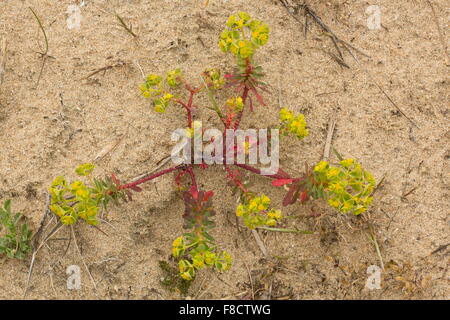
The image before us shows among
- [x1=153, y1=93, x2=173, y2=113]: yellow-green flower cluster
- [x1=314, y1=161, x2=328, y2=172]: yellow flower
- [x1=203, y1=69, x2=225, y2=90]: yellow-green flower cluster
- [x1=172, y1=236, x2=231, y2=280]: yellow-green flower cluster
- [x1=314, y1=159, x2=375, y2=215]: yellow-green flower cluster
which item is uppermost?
[x1=203, y1=69, x2=225, y2=90]: yellow-green flower cluster

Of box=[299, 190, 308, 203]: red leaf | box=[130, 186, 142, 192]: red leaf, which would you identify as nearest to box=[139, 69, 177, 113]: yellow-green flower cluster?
box=[130, 186, 142, 192]: red leaf

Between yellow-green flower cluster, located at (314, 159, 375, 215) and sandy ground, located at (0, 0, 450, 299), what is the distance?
0.30 m

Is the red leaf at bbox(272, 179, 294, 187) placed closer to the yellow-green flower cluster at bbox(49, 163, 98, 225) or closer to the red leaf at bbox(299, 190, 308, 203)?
the red leaf at bbox(299, 190, 308, 203)

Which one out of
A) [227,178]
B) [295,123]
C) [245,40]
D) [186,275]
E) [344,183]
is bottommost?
[186,275]

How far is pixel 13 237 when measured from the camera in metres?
3.01

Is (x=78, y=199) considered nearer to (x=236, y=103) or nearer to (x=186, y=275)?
(x=186, y=275)

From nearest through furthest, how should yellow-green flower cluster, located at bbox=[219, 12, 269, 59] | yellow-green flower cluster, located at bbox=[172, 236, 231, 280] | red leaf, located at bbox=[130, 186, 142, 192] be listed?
yellow-green flower cluster, located at bbox=[172, 236, 231, 280]
yellow-green flower cluster, located at bbox=[219, 12, 269, 59]
red leaf, located at bbox=[130, 186, 142, 192]

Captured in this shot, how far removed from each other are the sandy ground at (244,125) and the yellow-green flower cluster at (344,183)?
0.98 feet

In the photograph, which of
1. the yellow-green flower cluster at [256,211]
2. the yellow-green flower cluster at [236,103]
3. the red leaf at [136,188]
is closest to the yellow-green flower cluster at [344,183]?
the yellow-green flower cluster at [256,211]

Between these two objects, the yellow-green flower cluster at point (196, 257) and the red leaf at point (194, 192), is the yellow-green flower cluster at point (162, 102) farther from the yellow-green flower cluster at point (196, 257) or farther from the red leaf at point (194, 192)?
the yellow-green flower cluster at point (196, 257)

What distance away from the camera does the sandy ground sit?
3.06m

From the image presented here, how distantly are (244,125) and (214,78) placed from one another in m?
0.33

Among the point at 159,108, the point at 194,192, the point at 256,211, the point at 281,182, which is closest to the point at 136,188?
the point at 194,192

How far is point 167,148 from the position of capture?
126 inches
